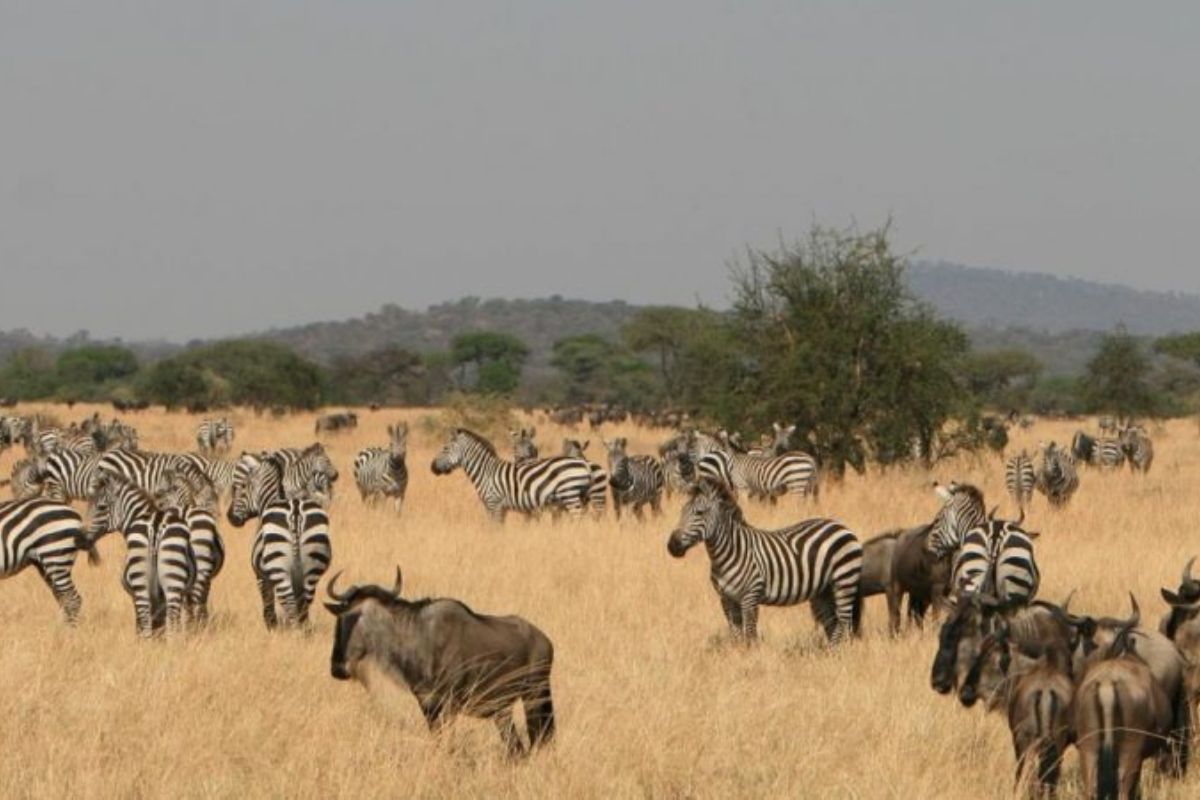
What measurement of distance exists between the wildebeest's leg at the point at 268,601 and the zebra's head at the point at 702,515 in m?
3.11

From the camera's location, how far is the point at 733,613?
11.9 metres

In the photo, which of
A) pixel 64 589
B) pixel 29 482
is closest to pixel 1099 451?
pixel 29 482

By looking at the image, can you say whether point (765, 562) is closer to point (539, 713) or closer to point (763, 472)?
point (539, 713)

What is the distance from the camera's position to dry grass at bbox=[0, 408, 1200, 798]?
7621 mm

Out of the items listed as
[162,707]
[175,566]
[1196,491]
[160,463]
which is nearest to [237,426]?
[160,463]

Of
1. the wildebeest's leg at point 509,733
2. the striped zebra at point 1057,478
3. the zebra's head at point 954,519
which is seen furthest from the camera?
the striped zebra at point 1057,478

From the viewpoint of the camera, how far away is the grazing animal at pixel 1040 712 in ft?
23.0

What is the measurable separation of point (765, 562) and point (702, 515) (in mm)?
577

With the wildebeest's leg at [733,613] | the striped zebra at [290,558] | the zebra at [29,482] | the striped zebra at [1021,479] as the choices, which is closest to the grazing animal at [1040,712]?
the wildebeest's leg at [733,613]

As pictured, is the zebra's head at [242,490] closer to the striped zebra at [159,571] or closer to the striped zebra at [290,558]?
the striped zebra at [290,558]

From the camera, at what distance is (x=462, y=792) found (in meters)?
7.41

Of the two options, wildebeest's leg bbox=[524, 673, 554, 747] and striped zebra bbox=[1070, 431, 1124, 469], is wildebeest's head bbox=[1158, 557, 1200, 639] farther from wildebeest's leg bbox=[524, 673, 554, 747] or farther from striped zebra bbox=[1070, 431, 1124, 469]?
striped zebra bbox=[1070, 431, 1124, 469]

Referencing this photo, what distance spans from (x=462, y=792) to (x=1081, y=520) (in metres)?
13.5

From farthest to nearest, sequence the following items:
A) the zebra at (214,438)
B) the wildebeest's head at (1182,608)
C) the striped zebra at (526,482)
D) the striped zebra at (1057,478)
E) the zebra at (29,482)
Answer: the zebra at (214,438) → the zebra at (29,482) → the striped zebra at (1057,478) → the striped zebra at (526,482) → the wildebeest's head at (1182,608)
